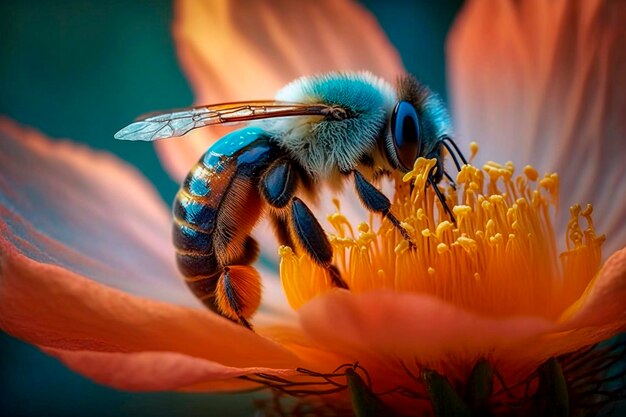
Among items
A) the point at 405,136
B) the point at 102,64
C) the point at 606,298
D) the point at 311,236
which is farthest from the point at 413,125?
the point at 102,64

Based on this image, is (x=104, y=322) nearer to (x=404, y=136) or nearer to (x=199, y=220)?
(x=199, y=220)

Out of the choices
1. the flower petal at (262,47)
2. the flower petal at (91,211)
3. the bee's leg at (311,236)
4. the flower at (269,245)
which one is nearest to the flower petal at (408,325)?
the flower at (269,245)

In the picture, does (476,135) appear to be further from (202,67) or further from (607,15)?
(202,67)

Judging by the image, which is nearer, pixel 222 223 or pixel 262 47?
pixel 222 223

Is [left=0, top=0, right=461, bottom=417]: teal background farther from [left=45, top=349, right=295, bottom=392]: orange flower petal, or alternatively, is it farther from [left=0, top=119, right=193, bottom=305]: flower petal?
[left=45, top=349, right=295, bottom=392]: orange flower petal

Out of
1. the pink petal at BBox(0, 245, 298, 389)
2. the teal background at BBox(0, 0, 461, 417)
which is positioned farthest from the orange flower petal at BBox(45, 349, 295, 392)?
the teal background at BBox(0, 0, 461, 417)

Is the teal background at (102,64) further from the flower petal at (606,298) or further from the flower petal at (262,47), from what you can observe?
the flower petal at (606,298)

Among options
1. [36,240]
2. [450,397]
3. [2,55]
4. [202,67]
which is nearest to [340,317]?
[450,397]
